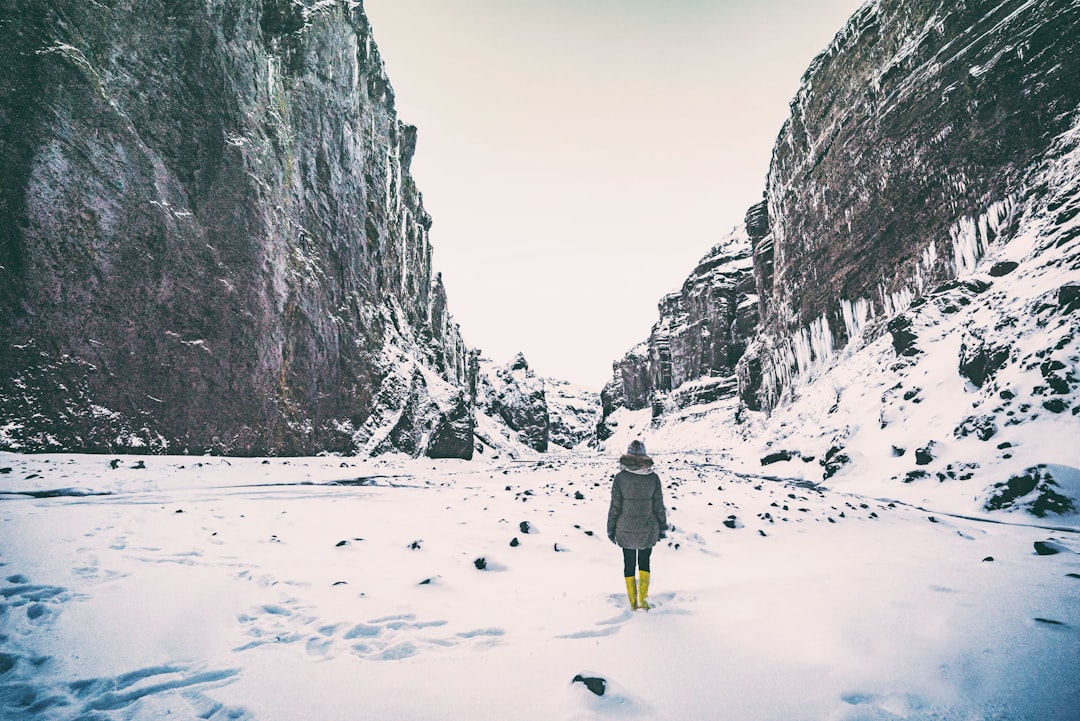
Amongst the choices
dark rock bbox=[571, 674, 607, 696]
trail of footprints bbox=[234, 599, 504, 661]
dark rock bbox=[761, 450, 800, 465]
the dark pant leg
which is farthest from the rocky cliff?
dark rock bbox=[571, 674, 607, 696]

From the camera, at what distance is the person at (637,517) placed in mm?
4891

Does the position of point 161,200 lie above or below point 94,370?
above

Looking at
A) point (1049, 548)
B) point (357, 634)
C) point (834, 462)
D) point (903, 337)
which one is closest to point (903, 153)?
point (903, 337)

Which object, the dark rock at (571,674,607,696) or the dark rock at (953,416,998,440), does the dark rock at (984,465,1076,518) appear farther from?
the dark rock at (571,674,607,696)

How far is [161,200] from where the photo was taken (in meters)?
A: 19.3

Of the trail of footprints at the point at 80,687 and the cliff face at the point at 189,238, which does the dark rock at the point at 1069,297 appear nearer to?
the trail of footprints at the point at 80,687

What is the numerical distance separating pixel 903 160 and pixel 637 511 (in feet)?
116

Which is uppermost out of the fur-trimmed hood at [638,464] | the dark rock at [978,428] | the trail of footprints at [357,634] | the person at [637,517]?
the dark rock at [978,428]

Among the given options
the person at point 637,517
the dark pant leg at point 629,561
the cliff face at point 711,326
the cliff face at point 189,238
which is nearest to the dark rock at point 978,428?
the person at point 637,517

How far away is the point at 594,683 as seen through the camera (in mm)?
3086

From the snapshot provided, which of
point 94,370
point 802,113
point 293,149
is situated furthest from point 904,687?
point 802,113

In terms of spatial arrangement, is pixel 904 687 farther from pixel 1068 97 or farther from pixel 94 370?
pixel 1068 97

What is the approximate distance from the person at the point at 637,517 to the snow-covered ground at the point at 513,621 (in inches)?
17.2

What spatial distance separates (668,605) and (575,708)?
2.31 meters
